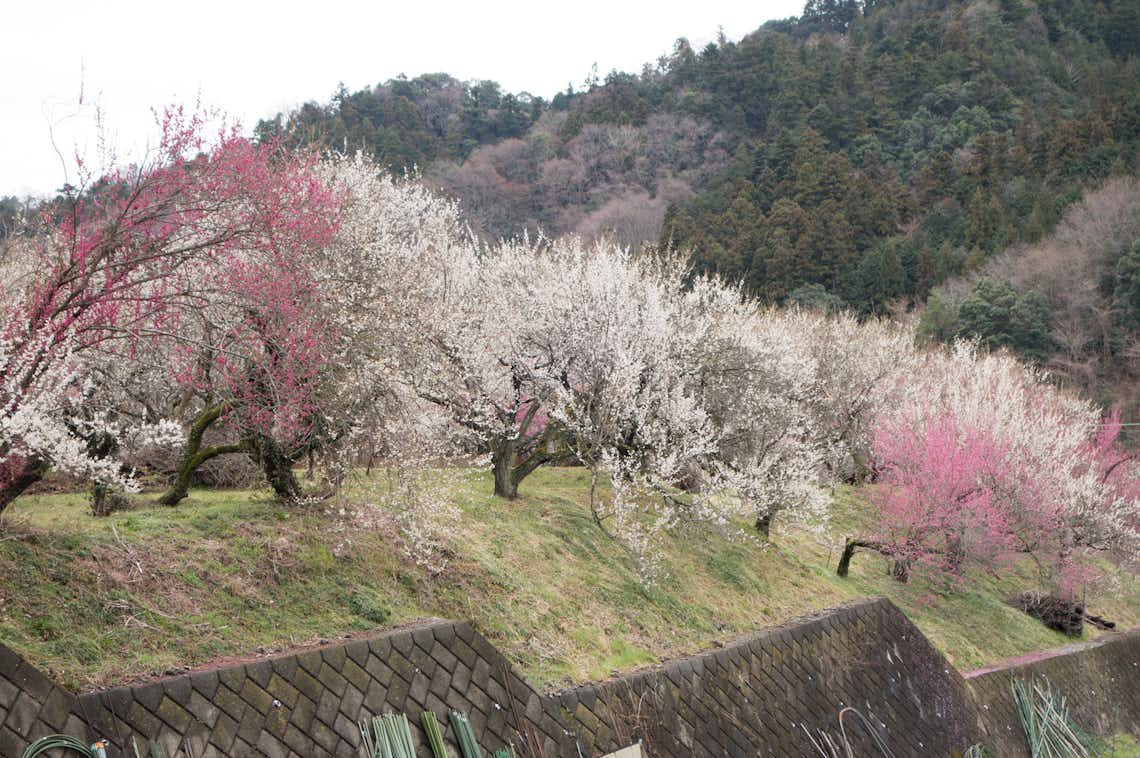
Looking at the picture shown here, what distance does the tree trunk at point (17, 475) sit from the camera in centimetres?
878

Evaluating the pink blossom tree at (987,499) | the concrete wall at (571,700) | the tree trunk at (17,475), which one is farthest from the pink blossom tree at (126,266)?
the pink blossom tree at (987,499)

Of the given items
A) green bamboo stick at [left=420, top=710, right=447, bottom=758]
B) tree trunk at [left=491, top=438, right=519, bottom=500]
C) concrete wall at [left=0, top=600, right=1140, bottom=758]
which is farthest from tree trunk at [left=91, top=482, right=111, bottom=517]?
tree trunk at [left=491, top=438, right=519, bottom=500]

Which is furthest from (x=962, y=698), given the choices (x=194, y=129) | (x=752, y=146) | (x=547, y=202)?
(x=752, y=146)

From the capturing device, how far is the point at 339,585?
10.7m

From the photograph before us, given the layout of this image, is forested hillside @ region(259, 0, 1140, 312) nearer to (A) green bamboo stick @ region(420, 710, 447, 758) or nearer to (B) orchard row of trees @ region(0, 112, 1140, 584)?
(B) orchard row of trees @ region(0, 112, 1140, 584)

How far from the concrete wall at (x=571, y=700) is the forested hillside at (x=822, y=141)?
38785mm

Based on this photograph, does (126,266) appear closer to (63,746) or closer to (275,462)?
(275,462)

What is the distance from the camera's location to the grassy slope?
321 inches

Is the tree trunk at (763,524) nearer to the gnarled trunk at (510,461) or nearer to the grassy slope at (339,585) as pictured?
the grassy slope at (339,585)

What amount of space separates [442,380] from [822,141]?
60767mm

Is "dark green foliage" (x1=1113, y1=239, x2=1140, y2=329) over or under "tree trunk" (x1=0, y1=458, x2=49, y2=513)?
under

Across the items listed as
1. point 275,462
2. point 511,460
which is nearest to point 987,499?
point 511,460

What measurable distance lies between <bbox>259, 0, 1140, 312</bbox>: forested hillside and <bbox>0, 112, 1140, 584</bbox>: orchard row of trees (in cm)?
2302

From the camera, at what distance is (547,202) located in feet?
223
